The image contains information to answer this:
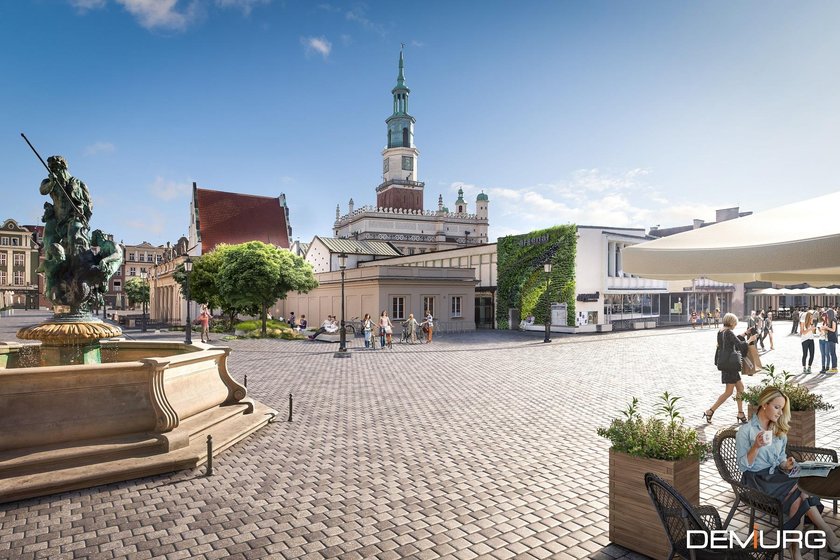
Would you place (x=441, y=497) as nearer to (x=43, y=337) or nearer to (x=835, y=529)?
(x=835, y=529)

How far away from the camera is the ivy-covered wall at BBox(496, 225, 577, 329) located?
120 feet

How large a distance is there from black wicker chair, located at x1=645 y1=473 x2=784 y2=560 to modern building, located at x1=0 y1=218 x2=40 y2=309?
12001 centimetres

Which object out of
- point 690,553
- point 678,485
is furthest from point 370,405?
point 690,553

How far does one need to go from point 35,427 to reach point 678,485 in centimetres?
851

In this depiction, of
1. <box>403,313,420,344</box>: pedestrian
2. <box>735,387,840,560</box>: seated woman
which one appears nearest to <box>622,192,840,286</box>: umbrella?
<box>735,387,840,560</box>: seated woman

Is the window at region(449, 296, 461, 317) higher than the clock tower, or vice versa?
the clock tower

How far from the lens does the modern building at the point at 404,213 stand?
7912cm

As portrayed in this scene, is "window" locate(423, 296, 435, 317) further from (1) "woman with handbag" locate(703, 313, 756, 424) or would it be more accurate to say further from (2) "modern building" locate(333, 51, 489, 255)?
(2) "modern building" locate(333, 51, 489, 255)

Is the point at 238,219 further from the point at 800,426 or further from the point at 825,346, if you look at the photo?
the point at 800,426

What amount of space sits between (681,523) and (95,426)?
7.94 meters

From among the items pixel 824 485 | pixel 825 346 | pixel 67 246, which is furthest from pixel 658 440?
pixel 825 346

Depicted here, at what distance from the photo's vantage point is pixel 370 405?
11.7 meters

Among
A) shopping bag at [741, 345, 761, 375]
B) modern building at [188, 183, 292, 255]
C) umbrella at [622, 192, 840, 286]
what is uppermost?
modern building at [188, 183, 292, 255]

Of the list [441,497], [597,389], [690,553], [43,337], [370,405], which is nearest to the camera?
[690,553]
